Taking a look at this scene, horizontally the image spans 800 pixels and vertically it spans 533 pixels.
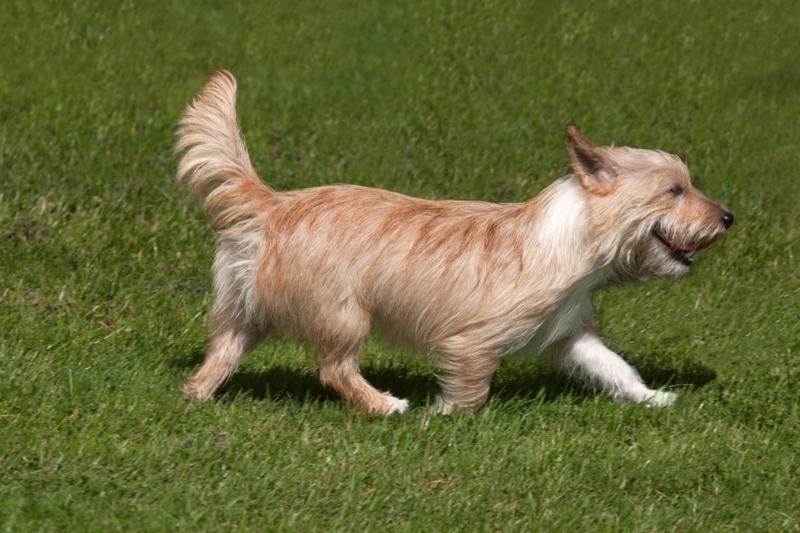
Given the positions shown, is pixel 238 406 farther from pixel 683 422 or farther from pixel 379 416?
pixel 683 422

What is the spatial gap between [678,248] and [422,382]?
1659 millimetres

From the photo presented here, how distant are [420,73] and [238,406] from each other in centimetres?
630

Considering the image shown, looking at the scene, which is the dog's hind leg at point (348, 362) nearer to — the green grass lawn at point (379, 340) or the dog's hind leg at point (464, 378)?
the green grass lawn at point (379, 340)

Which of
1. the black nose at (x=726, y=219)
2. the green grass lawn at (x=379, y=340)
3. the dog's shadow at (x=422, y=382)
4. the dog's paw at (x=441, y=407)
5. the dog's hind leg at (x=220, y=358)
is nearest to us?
the green grass lawn at (x=379, y=340)

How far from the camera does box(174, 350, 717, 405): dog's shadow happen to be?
6680mm

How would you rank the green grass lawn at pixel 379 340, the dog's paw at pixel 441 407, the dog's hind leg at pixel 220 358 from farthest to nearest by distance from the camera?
the dog's hind leg at pixel 220 358
the dog's paw at pixel 441 407
the green grass lawn at pixel 379 340

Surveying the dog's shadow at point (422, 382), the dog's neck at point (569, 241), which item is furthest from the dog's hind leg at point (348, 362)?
the dog's neck at point (569, 241)

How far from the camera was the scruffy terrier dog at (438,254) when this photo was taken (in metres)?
6.08

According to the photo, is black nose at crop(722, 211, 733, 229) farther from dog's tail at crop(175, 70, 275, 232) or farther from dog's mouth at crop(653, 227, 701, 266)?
dog's tail at crop(175, 70, 275, 232)

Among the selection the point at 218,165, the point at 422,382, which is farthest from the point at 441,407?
the point at 218,165

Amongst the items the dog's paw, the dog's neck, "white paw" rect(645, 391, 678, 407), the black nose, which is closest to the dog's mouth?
the black nose

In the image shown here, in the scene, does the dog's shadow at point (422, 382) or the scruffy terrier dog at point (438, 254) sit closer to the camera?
the scruffy terrier dog at point (438, 254)

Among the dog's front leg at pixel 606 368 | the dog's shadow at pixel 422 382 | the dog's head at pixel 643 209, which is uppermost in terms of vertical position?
the dog's head at pixel 643 209

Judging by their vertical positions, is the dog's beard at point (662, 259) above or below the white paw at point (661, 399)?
above
